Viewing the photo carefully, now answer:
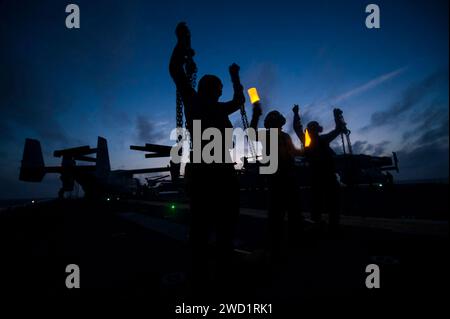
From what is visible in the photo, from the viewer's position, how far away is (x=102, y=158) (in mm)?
22875

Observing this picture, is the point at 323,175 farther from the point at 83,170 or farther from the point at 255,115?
the point at 83,170

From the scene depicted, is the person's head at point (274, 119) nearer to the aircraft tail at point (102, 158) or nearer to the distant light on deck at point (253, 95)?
the distant light on deck at point (253, 95)

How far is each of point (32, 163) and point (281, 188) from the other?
30.8 metres

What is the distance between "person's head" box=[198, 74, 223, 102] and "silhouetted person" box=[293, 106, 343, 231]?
8.59 ft

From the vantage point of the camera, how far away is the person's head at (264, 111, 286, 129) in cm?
333

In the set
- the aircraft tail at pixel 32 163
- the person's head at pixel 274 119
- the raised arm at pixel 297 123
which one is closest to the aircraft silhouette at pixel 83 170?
the aircraft tail at pixel 32 163

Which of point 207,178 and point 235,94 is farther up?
point 235,94

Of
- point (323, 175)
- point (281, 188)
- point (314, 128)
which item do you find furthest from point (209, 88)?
point (323, 175)

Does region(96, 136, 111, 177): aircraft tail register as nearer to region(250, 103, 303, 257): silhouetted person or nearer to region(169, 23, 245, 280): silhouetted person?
region(250, 103, 303, 257): silhouetted person

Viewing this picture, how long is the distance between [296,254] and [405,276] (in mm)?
1117

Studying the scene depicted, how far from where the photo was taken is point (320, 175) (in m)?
4.01

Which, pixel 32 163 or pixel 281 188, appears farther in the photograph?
pixel 32 163
